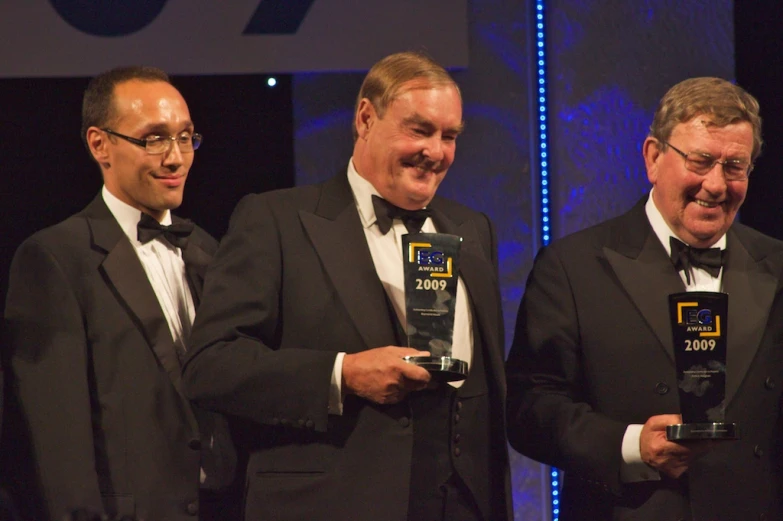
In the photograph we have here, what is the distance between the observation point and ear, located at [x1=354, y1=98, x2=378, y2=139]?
132 inches

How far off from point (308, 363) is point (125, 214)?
3.36 ft

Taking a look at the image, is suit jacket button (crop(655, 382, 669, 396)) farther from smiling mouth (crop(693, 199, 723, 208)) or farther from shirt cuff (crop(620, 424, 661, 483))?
smiling mouth (crop(693, 199, 723, 208))

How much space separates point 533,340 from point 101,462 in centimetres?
128

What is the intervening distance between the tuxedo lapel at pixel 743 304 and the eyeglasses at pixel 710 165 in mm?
221

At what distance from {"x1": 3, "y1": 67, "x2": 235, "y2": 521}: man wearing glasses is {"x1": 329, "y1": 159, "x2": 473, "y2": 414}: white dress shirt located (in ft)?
2.14

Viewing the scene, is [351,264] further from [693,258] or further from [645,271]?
[693,258]

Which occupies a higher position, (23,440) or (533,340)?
(533,340)

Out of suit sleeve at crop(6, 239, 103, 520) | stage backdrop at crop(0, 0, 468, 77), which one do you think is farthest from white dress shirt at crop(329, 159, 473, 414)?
stage backdrop at crop(0, 0, 468, 77)

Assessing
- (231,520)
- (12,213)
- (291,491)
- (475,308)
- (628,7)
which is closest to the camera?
(291,491)

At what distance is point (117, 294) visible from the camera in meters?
3.45

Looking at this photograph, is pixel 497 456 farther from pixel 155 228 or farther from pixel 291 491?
pixel 155 228

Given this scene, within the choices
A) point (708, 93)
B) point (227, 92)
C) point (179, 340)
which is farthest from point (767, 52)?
point (179, 340)

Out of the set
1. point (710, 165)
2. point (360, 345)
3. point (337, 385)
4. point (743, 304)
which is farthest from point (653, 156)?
point (337, 385)

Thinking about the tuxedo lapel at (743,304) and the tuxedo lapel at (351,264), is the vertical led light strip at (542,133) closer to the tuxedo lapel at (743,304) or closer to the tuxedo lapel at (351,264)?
the tuxedo lapel at (743,304)
